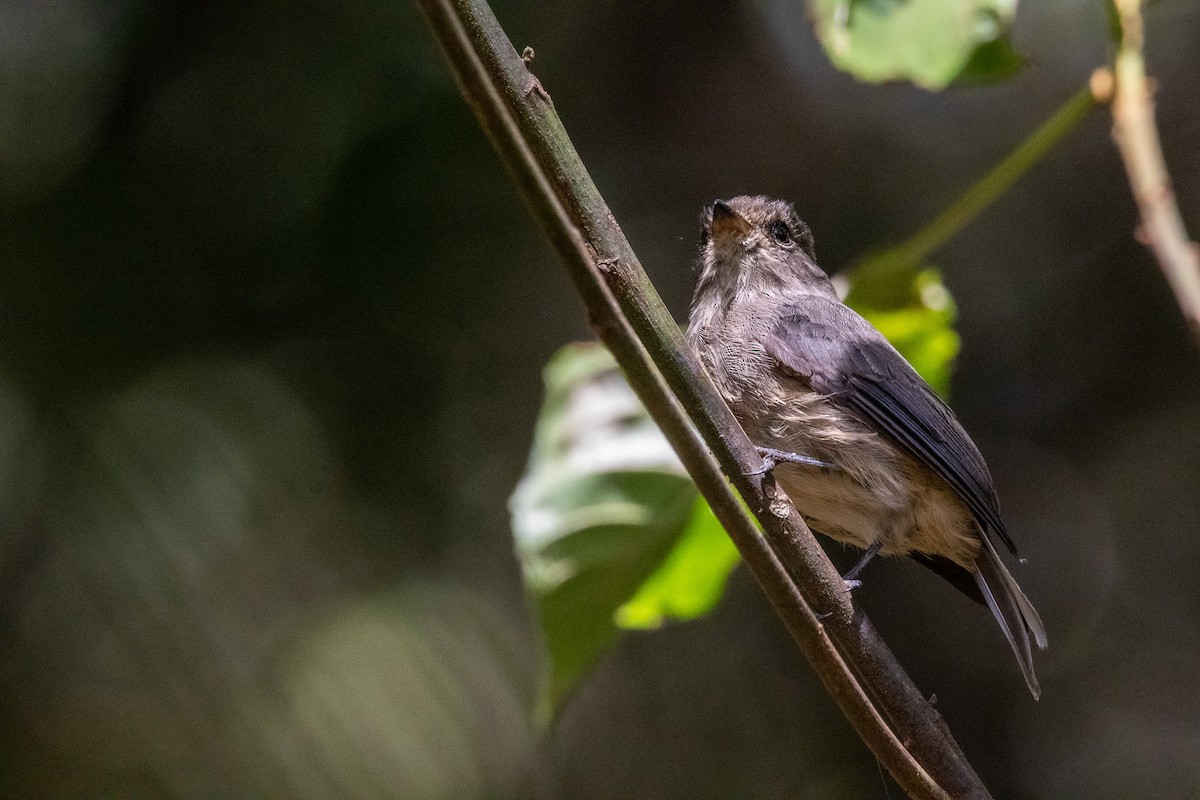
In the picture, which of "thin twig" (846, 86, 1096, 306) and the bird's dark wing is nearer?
"thin twig" (846, 86, 1096, 306)

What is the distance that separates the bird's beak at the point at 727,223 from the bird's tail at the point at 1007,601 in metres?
1.01

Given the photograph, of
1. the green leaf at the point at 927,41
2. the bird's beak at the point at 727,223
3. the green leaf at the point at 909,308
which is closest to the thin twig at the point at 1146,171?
the green leaf at the point at 927,41

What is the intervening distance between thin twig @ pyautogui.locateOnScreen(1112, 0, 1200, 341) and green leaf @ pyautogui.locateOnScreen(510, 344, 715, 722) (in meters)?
1.03

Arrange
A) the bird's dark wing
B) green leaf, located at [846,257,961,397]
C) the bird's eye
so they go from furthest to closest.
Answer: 1. the bird's eye
2. the bird's dark wing
3. green leaf, located at [846,257,961,397]

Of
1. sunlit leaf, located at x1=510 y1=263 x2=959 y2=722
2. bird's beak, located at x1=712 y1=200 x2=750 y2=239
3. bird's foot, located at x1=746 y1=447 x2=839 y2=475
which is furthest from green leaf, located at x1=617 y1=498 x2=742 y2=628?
bird's beak, located at x1=712 y1=200 x2=750 y2=239

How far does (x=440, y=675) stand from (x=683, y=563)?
206cm

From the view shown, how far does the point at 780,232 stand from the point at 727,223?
240mm

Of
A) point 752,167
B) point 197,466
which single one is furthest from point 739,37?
point 197,466

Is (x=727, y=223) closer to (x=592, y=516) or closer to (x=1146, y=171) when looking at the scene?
(x=592, y=516)

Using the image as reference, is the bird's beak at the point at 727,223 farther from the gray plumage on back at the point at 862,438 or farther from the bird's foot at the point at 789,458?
the bird's foot at the point at 789,458

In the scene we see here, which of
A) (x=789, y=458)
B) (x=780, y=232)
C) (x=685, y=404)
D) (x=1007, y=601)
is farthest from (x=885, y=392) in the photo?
→ (x=685, y=404)

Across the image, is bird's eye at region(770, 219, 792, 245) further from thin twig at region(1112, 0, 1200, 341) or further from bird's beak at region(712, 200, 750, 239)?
thin twig at region(1112, 0, 1200, 341)

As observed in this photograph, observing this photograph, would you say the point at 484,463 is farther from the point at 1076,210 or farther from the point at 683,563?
the point at 1076,210

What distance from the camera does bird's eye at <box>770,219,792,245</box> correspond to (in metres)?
3.29
